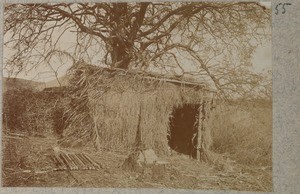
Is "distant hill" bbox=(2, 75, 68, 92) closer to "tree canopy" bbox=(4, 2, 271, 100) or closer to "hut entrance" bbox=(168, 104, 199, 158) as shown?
"tree canopy" bbox=(4, 2, 271, 100)

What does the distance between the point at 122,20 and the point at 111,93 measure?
452 millimetres

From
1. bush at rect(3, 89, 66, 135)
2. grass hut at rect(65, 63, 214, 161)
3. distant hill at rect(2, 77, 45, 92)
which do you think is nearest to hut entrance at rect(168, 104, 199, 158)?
grass hut at rect(65, 63, 214, 161)

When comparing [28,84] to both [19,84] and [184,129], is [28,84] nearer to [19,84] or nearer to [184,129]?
[19,84]

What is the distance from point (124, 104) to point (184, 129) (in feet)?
1.29

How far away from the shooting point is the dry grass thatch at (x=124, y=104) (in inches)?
98.7

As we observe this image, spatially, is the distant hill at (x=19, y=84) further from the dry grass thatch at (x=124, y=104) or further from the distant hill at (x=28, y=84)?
the dry grass thatch at (x=124, y=104)

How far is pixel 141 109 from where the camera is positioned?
2508mm

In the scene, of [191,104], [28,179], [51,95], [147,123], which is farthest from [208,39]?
[28,179]

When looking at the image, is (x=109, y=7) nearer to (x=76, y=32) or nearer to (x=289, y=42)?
(x=76, y=32)

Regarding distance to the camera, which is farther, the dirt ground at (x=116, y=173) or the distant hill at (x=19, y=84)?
the distant hill at (x=19, y=84)

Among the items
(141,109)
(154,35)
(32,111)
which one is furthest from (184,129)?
(32,111)

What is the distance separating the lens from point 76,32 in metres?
2.56

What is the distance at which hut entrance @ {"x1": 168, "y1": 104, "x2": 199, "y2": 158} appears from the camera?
2.49 metres

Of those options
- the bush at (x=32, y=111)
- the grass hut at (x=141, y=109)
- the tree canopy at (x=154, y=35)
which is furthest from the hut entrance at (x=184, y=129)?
the bush at (x=32, y=111)
